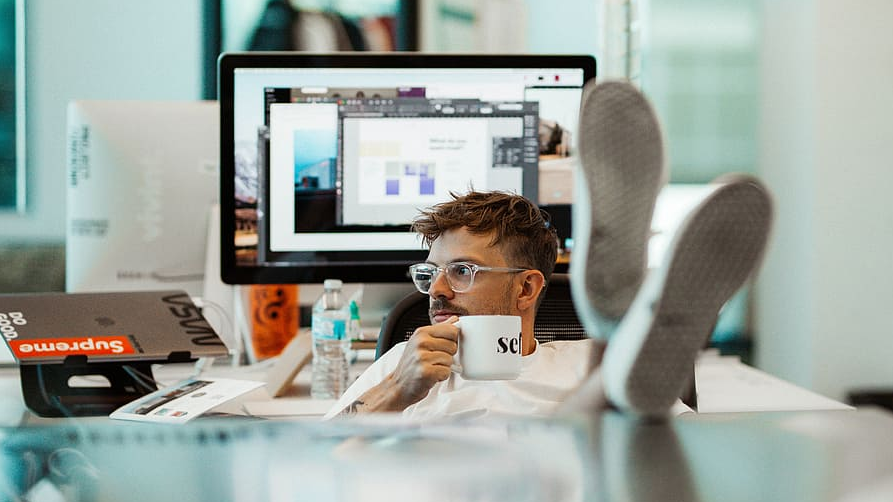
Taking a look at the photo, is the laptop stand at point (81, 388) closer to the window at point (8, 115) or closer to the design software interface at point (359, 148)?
the design software interface at point (359, 148)

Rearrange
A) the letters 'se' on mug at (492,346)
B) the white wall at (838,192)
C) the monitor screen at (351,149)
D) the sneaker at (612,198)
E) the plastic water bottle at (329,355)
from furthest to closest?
the white wall at (838,192), the monitor screen at (351,149), the plastic water bottle at (329,355), the letters 'se' on mug at (492,346), the sneaker at (612,198)

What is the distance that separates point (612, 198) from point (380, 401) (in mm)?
387

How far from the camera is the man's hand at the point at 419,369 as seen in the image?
874 mm

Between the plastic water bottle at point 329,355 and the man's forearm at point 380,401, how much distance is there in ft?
1.25

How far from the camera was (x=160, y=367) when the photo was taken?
1.62 metres

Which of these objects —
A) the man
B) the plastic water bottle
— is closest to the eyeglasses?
the man

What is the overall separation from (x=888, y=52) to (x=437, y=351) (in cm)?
294

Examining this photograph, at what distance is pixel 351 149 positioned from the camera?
1542mm

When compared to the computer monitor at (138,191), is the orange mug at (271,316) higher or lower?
lower

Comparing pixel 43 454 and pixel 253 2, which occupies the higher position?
pixel 253 2

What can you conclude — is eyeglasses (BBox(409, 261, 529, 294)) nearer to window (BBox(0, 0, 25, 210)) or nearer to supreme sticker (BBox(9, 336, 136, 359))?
supreme sticker (BBox(9, 336, 136, 359))

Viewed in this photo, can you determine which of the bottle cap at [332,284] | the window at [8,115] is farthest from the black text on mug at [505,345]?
the window at [8,115]

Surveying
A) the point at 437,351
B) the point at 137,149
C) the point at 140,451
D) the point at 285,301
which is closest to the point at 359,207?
the point at 285,301

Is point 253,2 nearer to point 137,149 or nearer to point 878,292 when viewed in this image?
point 137,149
